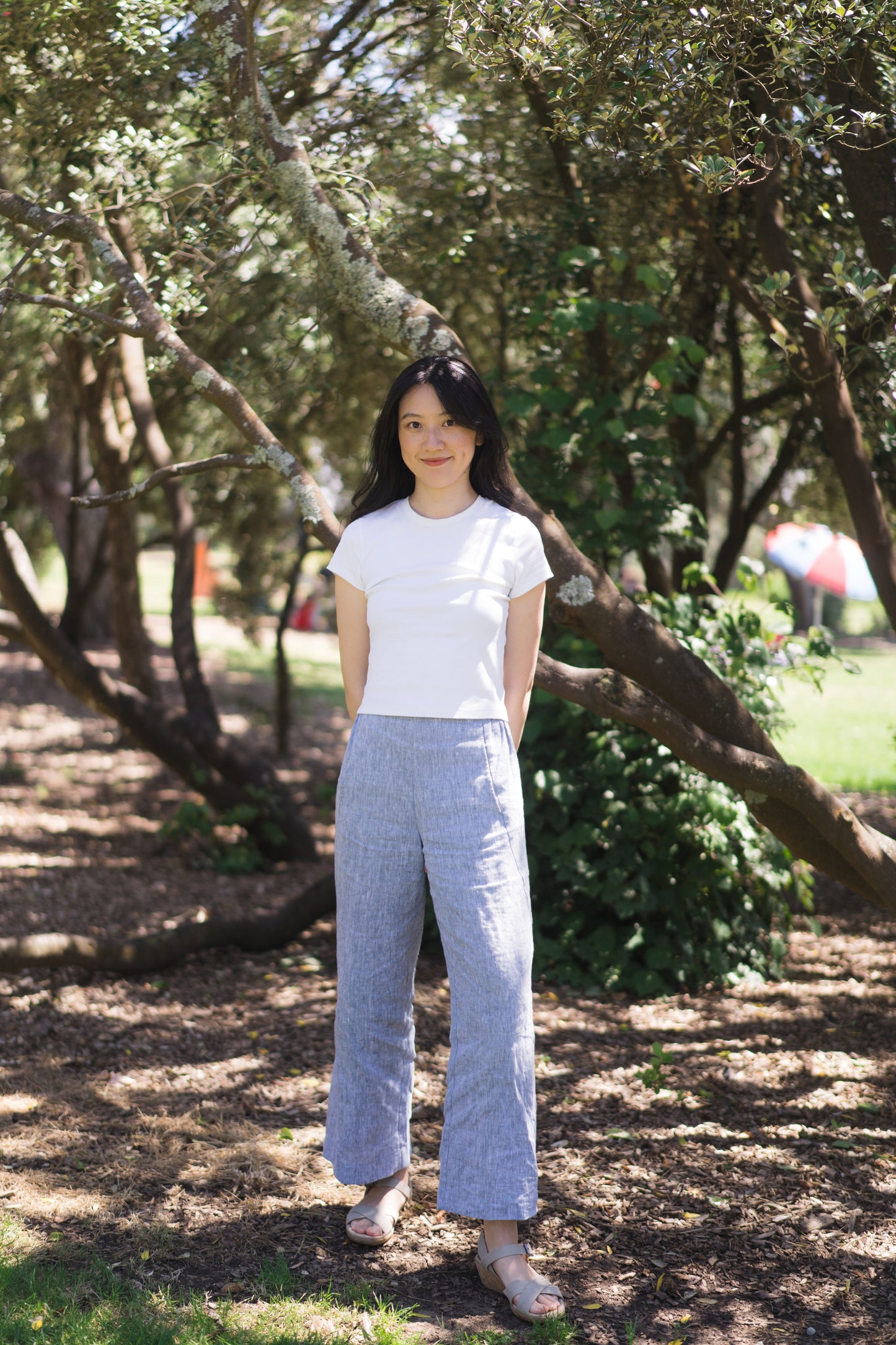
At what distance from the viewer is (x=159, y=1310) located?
246cm

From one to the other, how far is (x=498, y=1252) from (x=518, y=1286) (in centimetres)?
9

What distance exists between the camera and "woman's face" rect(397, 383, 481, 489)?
2.54 meters

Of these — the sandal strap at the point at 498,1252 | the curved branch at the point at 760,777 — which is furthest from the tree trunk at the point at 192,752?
the sandal strap at the point at 498,1252

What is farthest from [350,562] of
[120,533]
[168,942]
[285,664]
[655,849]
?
[285,664]

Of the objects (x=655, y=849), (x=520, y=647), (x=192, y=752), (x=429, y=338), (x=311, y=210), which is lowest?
(x=655, y=849)

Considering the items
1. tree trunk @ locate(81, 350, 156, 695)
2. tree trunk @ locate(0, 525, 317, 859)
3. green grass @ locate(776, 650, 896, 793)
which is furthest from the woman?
tree trunk @ locate(81, 350, 156, 695)

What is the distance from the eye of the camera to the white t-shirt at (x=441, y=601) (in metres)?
2.48

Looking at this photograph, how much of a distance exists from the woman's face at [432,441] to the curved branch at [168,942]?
2.68 m

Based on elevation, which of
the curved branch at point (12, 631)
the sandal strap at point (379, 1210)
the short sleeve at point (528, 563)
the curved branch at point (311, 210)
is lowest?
the sandal strap at point (379, 1210)

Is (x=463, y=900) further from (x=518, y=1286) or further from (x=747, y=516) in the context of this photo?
(x=747, y=516)

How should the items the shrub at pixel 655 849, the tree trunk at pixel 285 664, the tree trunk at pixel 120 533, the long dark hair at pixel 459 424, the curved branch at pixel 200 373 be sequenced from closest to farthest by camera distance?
the long dark hair at pixel 459 424
the curved branch at pixel 200 373
the shrub at pixel 655 849
the tree trunk at pixel 120 533
the tree trunk at pixel 285 664

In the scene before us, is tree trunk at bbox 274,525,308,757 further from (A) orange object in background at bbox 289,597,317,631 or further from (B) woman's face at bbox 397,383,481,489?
(A) orange object in background at bbox 289,597,317,631

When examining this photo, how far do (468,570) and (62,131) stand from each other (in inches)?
104

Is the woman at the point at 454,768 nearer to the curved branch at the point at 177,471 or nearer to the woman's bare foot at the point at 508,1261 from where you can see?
the woman's bare foot at the point at 508,1261
